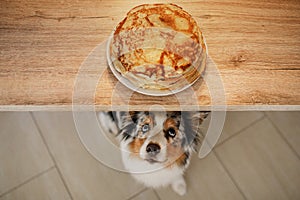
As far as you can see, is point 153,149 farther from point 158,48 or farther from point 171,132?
point 158,48

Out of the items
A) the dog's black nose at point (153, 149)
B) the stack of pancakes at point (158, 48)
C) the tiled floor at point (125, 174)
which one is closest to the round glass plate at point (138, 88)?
the stack of pancakes at point (158, 48)

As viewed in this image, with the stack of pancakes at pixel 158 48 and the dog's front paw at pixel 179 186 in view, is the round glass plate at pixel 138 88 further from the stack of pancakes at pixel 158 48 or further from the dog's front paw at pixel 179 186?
the dog's front paw at pixel 179 186

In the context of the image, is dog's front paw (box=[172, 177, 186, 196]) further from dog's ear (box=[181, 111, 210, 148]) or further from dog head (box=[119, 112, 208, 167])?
dog's ear (box=[181, 111, 210, 148])

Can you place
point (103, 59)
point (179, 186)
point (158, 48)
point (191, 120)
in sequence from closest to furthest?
point (158, 48) < point (103, 59) < point (191, 120) < point (179, 186)

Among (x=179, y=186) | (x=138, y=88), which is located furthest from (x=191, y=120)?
(x=179, y=186)

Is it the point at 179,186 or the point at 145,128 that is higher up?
the point at 145,128

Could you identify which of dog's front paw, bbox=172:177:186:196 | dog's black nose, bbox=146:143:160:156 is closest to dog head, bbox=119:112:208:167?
dog's black nose, bbox=146:143:160:156

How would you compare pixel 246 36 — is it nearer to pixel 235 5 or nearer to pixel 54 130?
pixel 235 5
